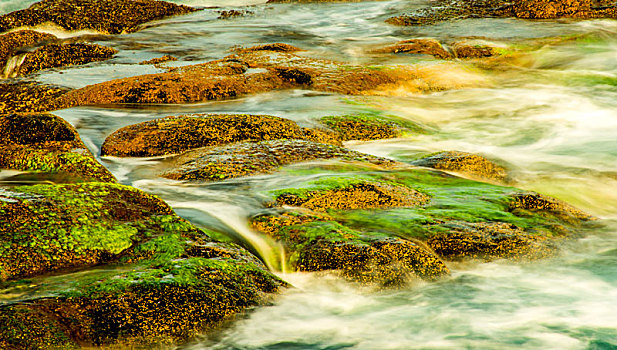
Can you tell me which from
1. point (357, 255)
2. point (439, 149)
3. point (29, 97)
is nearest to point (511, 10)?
point (439, 149)

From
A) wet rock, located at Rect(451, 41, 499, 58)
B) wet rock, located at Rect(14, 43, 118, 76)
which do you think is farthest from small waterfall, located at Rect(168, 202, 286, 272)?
wet rock, located at Rect(451, 41, 499, 58)

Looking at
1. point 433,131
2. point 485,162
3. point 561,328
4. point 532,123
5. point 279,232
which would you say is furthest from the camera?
point 532,123

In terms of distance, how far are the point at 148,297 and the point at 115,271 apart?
0.43 meters

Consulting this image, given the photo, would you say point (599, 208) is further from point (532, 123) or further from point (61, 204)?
point (61, 204)

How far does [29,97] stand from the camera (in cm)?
1171

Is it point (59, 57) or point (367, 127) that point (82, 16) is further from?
point (367, 127)

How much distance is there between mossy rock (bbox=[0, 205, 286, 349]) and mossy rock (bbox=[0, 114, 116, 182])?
148cm

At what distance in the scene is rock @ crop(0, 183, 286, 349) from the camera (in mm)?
3766

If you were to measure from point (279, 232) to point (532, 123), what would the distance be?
291 inches

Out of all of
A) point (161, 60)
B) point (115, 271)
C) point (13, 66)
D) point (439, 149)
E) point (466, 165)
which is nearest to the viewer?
point (115, 271)

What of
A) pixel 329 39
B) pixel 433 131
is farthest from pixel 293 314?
pixel 329 39

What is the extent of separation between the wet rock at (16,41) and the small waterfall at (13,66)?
3.8 inches

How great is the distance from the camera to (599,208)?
762cm

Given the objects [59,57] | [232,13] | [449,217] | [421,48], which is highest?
[232,13]
